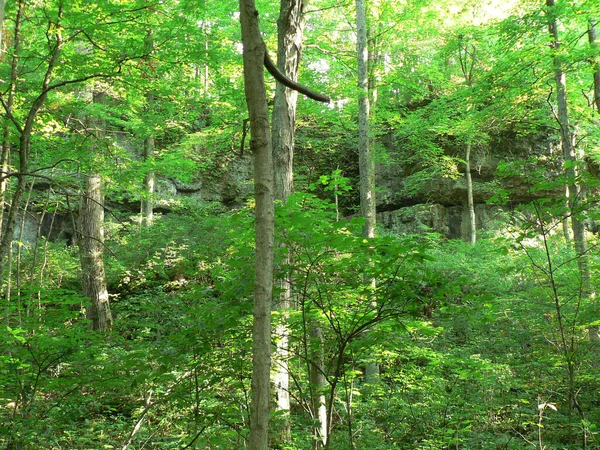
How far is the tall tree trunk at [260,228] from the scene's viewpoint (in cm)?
202

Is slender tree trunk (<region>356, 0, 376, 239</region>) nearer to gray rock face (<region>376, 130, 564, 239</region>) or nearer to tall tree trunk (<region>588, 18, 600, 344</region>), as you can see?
tall tree trunk (<region>588, 18, 600, 344</region>)

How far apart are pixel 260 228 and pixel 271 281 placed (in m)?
0.28

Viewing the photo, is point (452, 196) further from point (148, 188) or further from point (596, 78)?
point (148, 188)

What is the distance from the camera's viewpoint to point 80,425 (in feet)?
19.3

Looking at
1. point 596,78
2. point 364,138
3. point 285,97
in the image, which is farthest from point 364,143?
point 596,78

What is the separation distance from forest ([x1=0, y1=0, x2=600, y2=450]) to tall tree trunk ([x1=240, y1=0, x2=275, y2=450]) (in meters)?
0.01

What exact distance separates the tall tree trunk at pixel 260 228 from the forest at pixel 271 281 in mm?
10

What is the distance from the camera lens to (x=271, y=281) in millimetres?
2170

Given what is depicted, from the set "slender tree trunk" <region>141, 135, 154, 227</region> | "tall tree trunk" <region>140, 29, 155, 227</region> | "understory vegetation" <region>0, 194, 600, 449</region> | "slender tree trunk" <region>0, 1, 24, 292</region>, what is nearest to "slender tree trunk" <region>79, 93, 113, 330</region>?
"understory vegetation" <region>0, 194, 600, 449</region>

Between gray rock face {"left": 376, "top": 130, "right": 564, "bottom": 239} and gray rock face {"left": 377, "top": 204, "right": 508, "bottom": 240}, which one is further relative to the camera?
gray rock face {"left": 376, "top": 130, "right": 564, "bottom": 239}

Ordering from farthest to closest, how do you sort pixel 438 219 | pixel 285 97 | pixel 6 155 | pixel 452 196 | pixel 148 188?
pixel 452 196, pixel 438 219, pixel 148 188, pixel 285 97, pixel 6 155

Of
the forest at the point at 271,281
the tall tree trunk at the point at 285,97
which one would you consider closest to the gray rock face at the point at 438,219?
the forest at the point at 271,281

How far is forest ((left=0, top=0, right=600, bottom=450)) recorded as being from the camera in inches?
116

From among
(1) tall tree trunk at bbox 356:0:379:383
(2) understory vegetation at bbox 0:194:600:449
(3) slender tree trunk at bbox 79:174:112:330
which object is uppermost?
(1) tall tree trunk at bbox 356:0:379:383
